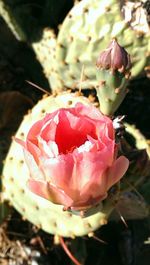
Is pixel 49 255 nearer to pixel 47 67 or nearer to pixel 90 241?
pixel 90 241

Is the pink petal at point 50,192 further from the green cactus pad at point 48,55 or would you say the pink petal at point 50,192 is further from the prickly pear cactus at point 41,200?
the green cactus pad at point 48,55

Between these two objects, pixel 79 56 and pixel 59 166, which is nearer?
pixel 59 166

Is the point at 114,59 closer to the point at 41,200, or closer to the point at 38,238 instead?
the point at 41,200

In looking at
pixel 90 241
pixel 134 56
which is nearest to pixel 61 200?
pixel 134 56

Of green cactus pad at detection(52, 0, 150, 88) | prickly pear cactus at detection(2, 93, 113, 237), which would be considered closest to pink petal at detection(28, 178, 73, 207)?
prickly pear cactus at detection(2, 93, 113, 237)

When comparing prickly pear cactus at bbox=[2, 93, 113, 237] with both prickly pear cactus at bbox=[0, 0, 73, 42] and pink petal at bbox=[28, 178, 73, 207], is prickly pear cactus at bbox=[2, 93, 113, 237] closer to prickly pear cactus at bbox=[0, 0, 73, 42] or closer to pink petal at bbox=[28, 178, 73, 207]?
pink petal at bbox=[28, 178, 73, 207]

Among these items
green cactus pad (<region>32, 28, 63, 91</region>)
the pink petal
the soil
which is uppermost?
green cactus pad (<region>32, 28, 63, 91</region>)

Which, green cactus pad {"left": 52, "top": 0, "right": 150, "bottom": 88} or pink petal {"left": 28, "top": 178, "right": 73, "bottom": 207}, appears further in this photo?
green cactus pad {"left": 52, "top": 0, "right": 150, "bottom": 88}

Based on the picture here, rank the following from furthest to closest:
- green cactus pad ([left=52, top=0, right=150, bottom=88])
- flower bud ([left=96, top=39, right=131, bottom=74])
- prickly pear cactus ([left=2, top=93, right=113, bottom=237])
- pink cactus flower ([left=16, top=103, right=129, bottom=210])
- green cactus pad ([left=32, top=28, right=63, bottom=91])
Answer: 1. green cactus pad ([left=32, top=28, right=63, bottom=91])
2. green cactus pad ([left=52, top=0, right=150, bottom=88])
3. prickly pear cactus ([left=2, top=93, right=113, bottom=237])
4. flower bud ([left=96, top=39, right=131, bottom=74])
5. pink cactus flower ([left=16, top=103, right=129, bottom=210])
